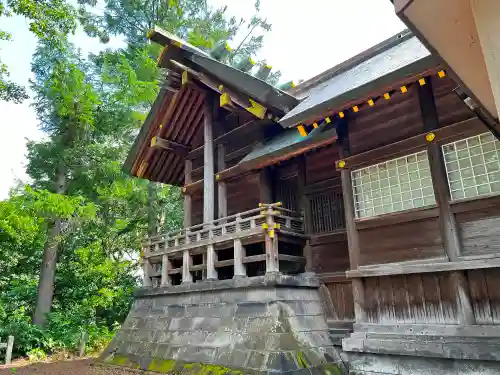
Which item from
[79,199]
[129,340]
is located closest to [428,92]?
[129,340]

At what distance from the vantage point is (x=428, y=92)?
6.63 m

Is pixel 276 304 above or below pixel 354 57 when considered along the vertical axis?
below

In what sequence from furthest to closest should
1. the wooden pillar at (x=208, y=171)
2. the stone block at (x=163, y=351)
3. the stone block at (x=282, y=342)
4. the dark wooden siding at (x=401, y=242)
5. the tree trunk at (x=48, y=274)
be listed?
the tree trunk at (x=48, y=274) → the wooden pillar at (x=208, y=171) → the stone block at (x=163, y=351) → the stone block at (x=282, y=342) → the dark wooden siding at (x=401, y=242)

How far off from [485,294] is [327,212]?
3.56 meters

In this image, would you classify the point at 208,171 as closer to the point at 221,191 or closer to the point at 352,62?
the point at 221,191

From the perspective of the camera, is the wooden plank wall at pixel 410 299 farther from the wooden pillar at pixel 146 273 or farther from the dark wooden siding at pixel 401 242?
the wooden pillar at pixel 146 273

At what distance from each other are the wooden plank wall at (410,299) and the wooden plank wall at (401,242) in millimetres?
350

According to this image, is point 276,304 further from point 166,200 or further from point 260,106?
point 166,200

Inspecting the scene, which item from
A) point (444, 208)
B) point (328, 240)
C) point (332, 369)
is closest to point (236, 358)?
point (332, 369)

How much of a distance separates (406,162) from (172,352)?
20.5 ft

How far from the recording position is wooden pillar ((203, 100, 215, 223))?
384 inches

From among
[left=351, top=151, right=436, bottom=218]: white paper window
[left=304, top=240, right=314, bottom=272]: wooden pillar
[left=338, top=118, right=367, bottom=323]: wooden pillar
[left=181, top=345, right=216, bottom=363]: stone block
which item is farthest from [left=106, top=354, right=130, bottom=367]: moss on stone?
[left=351, top=151, right=436, bottom=218]: white paper window

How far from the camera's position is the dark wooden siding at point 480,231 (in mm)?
5500

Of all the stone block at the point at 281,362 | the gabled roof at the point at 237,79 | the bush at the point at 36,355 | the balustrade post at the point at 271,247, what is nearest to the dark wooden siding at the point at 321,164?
Answer: the gabled roof at the point at 237,79
